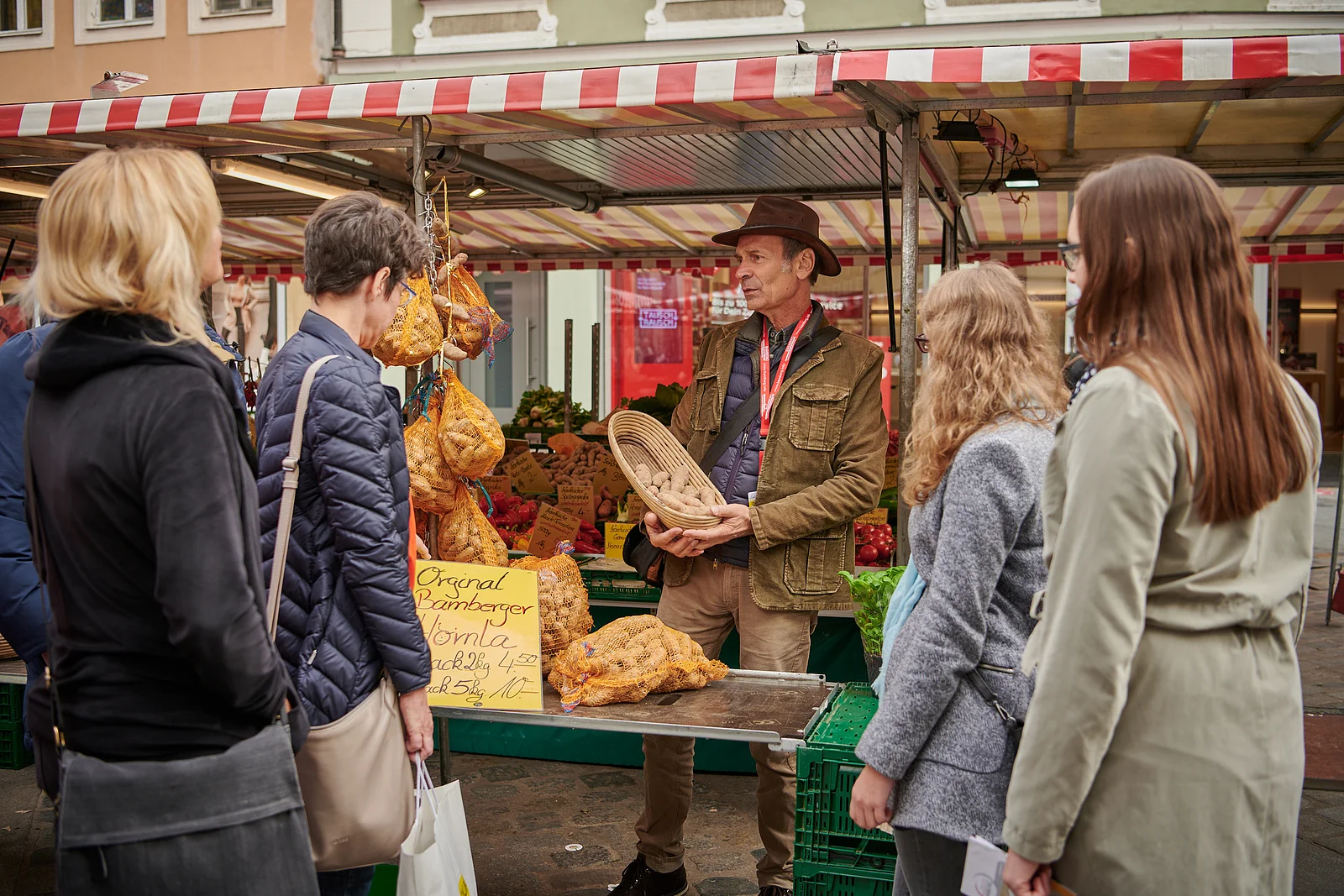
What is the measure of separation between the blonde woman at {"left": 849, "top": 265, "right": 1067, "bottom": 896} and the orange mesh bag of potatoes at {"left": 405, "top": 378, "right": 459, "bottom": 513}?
177cm

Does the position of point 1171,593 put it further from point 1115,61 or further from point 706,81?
point 706,81

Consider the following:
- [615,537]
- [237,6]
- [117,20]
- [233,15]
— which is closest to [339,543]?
[615,537]

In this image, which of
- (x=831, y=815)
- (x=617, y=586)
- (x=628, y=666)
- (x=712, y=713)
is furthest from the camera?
(x=617, y=586)

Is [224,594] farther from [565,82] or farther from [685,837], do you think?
[685,837]

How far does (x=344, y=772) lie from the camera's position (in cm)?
227

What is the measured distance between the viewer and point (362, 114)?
3.55 m

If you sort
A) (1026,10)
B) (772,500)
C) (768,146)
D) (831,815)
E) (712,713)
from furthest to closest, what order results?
1. (1026,10)
2. (768,146)
3. (772,500)
4. (712,713)
5. (831,815)

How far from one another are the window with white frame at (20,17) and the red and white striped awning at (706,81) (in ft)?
44.3

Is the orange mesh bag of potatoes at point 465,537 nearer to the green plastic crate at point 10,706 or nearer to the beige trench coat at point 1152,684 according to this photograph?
the green plastic crate at point 10,706

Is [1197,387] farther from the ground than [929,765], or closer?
farther from the ground

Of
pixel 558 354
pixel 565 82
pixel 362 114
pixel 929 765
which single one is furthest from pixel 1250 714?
pixel 558 354

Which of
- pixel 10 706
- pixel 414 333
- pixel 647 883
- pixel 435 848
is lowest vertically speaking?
pixel 647 883

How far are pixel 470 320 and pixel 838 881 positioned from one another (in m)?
1.95

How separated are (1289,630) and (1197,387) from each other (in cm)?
40
